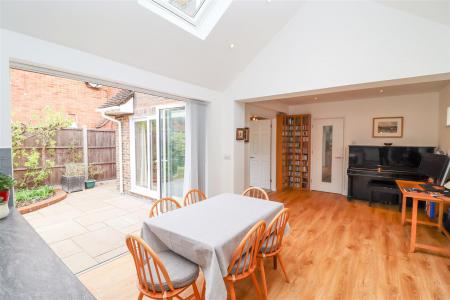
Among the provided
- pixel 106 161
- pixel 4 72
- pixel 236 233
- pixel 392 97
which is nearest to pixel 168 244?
pixel 236 233

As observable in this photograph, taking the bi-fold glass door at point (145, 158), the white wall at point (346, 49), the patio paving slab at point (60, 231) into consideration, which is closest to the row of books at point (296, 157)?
the white wall at point (346, 49)

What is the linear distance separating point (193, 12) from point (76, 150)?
5378 millimetres

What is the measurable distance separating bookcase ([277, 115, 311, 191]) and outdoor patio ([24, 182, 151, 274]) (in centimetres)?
348

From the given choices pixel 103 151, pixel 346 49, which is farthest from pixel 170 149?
pixel 103 151

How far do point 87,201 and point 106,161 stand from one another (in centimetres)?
224

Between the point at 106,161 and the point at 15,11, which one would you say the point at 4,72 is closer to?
the point at 15,11

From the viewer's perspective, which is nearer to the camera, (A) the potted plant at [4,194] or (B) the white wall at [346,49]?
(A) the potted plant at [4,194]

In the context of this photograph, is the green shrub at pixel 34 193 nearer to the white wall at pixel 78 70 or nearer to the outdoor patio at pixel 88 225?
the outdoor patio at pixel 88 225

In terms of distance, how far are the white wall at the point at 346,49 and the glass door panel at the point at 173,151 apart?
1.45 m

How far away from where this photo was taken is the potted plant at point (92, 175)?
5.85m

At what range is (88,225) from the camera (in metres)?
3.42

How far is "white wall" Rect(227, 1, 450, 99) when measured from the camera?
2369 millimetres

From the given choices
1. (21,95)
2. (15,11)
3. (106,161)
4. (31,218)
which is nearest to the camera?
(15,11)

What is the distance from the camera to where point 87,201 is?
185 inches
